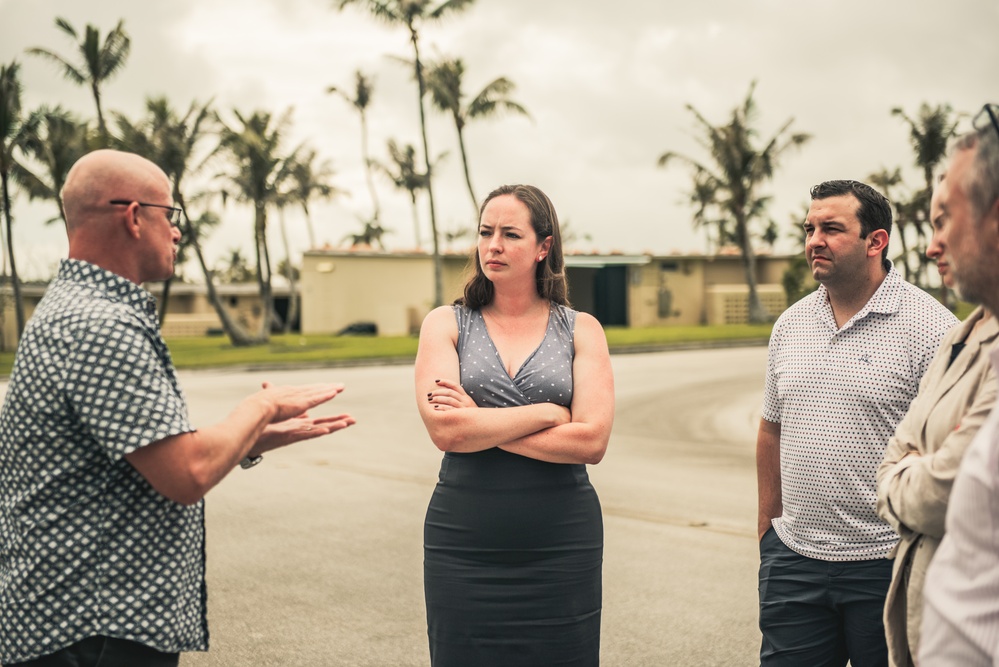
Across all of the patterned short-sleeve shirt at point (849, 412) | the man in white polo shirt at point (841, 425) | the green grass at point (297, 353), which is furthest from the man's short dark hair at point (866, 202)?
the green grass at point (297, 353)

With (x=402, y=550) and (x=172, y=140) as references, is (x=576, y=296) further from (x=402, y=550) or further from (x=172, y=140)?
(x=402, y=550)

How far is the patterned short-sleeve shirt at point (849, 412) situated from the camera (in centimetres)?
316

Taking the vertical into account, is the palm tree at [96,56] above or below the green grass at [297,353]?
above

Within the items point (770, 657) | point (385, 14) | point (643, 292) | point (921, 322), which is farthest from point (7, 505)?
point (643, 292)

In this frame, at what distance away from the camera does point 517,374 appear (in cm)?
339

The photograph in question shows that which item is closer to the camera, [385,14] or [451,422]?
[451,422]

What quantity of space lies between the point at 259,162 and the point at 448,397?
36265 millimetres

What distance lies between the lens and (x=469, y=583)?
10.4 feet

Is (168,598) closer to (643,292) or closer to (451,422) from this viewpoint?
(451,422)

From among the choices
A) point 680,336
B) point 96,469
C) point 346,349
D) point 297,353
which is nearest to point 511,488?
point 96,469

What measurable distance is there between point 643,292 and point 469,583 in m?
44.2

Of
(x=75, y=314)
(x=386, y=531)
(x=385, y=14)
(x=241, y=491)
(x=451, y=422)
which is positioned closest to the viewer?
(x=75, y=314)

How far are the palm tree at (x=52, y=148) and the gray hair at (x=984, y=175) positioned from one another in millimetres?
38043

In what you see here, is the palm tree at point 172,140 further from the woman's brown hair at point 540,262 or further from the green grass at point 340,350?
the woman's brown hair at point 540,262
